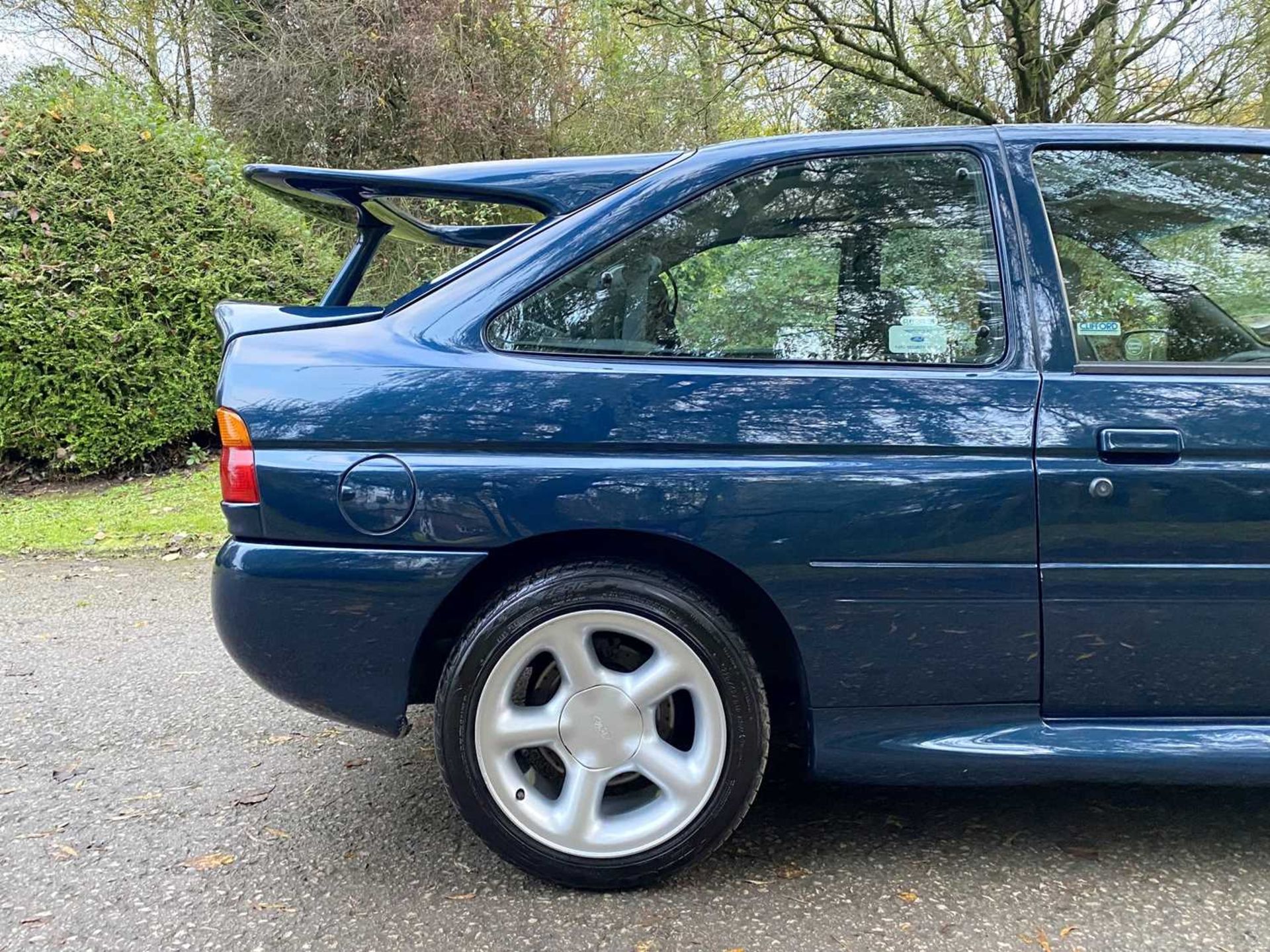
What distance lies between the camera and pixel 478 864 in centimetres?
227

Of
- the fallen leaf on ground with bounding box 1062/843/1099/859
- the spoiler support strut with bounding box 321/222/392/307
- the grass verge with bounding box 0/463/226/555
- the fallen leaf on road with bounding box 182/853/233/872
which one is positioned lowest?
the fallen leaf on ground with bounding box 1062/843/1099/859

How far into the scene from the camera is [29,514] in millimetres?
6047

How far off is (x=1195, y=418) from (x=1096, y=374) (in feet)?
0.74

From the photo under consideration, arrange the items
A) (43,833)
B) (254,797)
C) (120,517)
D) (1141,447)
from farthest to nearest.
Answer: (120,517), (254,797), (43,833), (1141,447)

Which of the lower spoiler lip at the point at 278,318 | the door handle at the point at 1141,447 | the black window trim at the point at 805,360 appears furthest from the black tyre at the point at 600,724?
the door handle at the point at 1141,447

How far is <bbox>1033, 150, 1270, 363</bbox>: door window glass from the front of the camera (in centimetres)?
218

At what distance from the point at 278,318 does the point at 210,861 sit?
4.44 ft

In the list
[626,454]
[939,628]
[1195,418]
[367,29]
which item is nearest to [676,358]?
[626,454]

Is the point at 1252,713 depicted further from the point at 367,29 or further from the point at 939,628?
the point at 367,29

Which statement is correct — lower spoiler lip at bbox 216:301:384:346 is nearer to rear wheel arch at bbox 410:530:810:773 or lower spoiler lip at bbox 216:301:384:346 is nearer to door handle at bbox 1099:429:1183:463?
Answer: rear wheel arch at bbox 410:530:810:773

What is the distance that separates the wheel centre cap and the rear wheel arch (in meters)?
0.31

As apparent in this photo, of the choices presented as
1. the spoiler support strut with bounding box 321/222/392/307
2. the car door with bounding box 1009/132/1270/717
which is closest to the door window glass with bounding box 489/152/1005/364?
the car door with bounding box 1009/132/1270/717

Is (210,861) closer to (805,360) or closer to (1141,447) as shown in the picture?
(805,360)

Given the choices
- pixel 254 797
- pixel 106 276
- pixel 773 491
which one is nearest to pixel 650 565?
pixel 773 491
